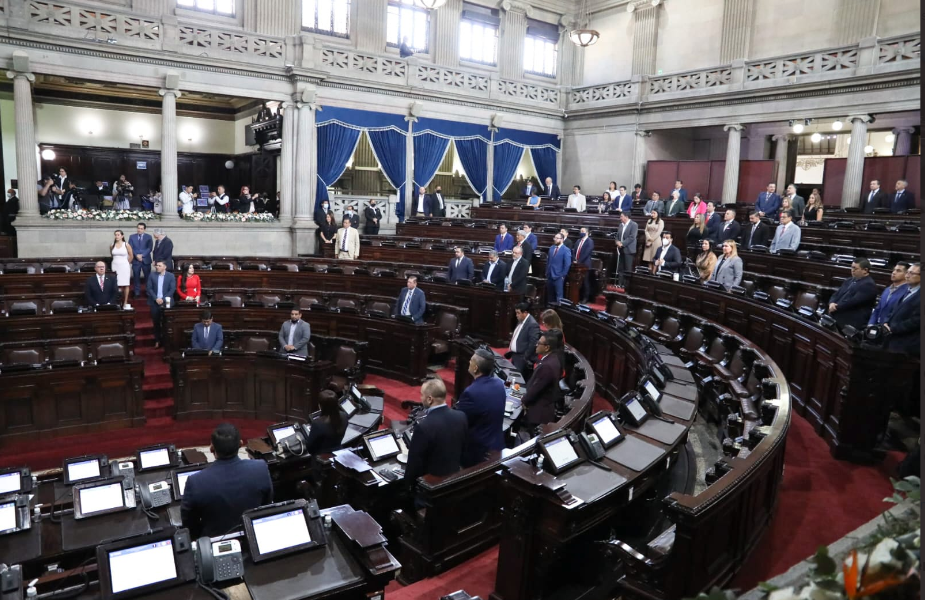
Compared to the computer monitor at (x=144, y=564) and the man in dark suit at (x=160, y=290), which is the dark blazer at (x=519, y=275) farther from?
the computer monitor at (x=144, y=564)

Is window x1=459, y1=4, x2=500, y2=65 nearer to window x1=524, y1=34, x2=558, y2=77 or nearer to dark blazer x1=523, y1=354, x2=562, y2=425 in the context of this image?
window x1=524, y1=34, x2=558, y2=77

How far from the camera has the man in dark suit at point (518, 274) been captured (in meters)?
9.88

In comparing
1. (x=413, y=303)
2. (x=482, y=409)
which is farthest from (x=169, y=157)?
(x=482, y=409)

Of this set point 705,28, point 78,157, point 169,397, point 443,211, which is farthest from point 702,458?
point 78,157

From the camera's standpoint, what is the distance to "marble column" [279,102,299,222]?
15367mm

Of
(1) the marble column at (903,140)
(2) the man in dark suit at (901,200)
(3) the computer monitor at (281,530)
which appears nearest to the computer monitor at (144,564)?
(3) the computer monitor at (281,530)

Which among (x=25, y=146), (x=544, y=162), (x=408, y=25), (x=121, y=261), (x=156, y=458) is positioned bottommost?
(x=156, y=458)

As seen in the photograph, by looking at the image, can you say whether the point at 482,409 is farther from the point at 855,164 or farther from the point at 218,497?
the point at 855,164

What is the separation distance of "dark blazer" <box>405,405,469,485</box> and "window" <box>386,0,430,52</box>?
15.7m

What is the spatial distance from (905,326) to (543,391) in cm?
291

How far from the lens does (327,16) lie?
55.0 feet

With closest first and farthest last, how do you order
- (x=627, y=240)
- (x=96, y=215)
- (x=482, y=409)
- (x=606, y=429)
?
1. (x=606, y=429)
2. (x=482, y=409)
3. (x=627, y=240)
4. (x=96, y=215)

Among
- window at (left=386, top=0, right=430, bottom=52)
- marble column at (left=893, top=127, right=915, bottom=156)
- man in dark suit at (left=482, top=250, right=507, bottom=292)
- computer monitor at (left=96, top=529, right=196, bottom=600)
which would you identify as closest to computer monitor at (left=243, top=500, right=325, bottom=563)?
computer monitor at (left=96, top=529, right=196, bottom=600)

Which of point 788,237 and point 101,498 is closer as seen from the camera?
point 101,498
